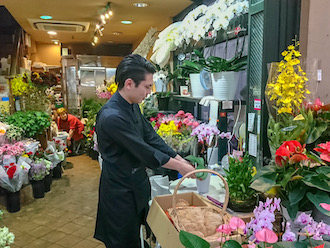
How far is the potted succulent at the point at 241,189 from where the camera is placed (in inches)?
64.2

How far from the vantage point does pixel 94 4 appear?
171 inches

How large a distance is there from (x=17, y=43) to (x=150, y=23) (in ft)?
9.17

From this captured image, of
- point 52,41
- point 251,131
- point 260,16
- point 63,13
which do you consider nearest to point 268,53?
point 260,16

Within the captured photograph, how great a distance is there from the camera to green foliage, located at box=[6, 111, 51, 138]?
3941 mm

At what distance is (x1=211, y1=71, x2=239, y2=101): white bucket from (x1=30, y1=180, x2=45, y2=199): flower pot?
9.64 feet

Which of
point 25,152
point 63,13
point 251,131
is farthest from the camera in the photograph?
point 63,13

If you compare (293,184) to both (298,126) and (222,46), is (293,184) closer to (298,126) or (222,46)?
(298,126)

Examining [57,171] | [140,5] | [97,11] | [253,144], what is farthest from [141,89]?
[57,171]

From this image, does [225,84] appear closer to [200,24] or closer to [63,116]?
[200,24]

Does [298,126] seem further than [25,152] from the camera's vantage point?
No

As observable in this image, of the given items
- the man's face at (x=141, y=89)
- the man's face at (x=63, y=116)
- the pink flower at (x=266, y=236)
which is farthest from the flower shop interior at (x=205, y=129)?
the man's face at (x=141, y=89)

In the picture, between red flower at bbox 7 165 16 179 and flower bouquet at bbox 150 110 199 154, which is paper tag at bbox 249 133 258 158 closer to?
flower bouquet at bbox 150 110 199 154

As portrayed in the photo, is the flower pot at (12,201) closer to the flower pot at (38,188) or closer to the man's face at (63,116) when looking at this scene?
the flower pot at (38,188)

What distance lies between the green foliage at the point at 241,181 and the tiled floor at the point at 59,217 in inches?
70.9
